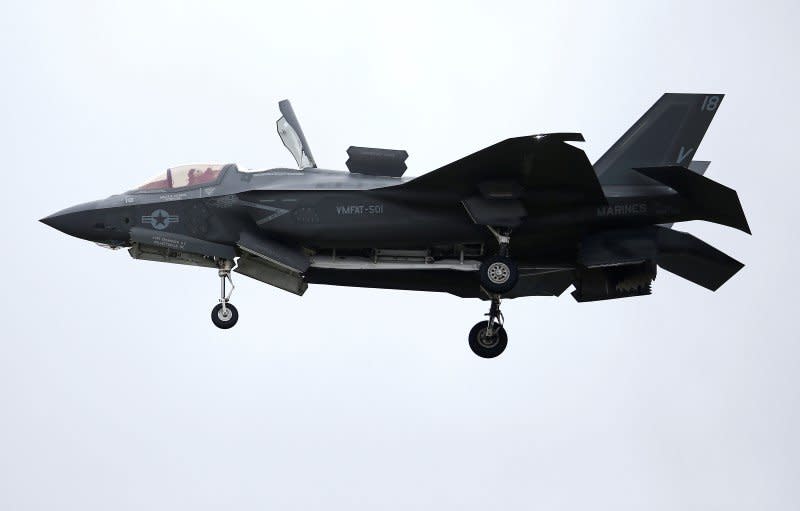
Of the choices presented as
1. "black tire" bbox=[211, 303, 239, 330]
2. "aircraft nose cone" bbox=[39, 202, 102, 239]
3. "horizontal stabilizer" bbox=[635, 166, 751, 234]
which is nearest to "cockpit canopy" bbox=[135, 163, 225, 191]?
"aircraft nose cone" bbox=[39, 202, 102, 239]

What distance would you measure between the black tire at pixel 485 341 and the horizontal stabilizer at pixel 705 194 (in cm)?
507

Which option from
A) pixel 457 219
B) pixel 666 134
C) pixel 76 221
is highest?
pixel 666 134

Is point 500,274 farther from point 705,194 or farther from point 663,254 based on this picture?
point 705,194

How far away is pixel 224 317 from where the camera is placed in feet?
117

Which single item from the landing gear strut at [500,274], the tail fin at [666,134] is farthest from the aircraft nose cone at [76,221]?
the tail fin at [666,134]

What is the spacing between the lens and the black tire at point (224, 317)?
3575 centimetres

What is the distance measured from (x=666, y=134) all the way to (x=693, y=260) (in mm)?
2622

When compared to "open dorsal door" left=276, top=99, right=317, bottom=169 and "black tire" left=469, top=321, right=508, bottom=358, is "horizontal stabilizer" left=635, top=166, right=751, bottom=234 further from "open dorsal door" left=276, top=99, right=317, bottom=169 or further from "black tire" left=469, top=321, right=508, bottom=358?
"open dorsal door" left=276, top=99, right=317, bottom=169

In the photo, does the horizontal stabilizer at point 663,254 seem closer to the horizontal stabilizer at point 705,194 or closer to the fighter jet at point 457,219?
the fighter jet at point 457,219

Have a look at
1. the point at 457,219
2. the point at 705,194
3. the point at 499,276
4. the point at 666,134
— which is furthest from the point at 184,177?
the point at 705,194

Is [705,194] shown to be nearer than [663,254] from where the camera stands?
Yes

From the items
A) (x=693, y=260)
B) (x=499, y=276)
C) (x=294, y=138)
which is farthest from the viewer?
(x=294, y=138)

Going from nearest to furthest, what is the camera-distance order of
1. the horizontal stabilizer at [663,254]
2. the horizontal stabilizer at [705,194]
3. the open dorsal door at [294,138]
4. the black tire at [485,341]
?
1. the horizontal stabilizer at [705,194]
2. the horizontal stabilizer at [663,254]
3. the open dorsal door at [294,138]
4. the black tire at [485,341]

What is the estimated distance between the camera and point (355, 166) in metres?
Answer: 35.6
